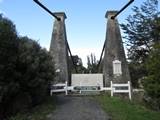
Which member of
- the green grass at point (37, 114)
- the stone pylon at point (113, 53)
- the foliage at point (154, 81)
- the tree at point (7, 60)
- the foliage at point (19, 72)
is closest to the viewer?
the green grass at point (37, 114)

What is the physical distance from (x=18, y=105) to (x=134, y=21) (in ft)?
79.4

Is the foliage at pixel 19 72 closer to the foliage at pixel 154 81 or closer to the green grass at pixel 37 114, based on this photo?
the green grass at pixel 37 114

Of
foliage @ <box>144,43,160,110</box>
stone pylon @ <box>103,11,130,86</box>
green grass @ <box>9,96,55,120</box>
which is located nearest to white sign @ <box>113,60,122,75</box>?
stone pylon @ <box>103,11,130,86</box>

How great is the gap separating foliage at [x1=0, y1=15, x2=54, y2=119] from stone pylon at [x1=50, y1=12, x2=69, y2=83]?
35.3ft

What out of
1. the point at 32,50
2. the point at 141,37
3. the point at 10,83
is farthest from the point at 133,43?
the point at 10,83

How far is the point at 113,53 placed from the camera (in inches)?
1168

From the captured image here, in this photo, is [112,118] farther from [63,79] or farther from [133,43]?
[133,43]

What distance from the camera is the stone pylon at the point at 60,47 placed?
97.8 ft

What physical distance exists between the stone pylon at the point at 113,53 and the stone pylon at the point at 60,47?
3335mm

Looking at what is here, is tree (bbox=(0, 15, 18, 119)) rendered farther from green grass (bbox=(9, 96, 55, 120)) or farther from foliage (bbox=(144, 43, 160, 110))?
foliage (bbox=(144, 43, 160, 110))

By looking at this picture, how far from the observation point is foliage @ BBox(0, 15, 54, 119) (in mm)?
15570

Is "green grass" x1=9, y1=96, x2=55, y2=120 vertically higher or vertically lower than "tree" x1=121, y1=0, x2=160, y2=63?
lower

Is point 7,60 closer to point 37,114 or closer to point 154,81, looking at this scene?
point 37,114

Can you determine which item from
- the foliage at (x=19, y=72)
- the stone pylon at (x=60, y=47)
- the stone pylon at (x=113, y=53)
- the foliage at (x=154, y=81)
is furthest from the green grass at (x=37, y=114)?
the stone pylon at (x=60, y=47)
